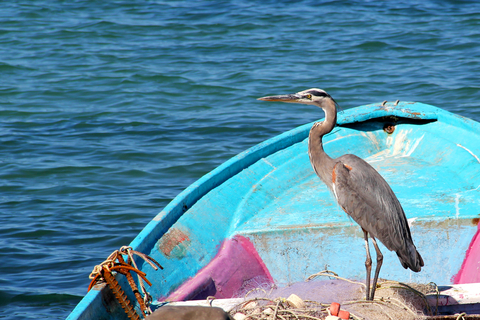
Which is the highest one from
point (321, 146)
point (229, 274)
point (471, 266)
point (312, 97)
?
point (312, 97)

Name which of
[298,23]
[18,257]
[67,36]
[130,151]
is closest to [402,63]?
[298,23]

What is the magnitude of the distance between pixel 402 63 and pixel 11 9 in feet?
32.5

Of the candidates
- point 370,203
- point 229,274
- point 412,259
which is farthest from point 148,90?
point 412,259

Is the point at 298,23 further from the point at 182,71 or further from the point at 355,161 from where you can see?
the point at 355,161

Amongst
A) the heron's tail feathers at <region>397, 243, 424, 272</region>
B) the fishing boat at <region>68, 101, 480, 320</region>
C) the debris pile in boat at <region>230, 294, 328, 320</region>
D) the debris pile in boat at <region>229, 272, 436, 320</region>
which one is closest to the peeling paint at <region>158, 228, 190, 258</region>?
the fishing boat at <region>68, 101, 480, 320</region>

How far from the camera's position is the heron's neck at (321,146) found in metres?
3.58

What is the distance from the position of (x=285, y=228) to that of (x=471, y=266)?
1269 mm

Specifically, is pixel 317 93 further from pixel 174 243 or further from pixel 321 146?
pixel 174 243

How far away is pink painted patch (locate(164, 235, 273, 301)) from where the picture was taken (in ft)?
11.5

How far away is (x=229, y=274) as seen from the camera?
3738mm

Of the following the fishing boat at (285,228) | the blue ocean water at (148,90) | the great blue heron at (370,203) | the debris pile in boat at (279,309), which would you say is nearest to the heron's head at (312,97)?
the great blue heron at (370,203)

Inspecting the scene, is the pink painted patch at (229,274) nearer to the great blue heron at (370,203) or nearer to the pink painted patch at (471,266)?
the great blue heron at (370,203)

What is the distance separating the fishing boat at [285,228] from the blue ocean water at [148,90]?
5.12ft

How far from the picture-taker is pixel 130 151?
7629 mm
